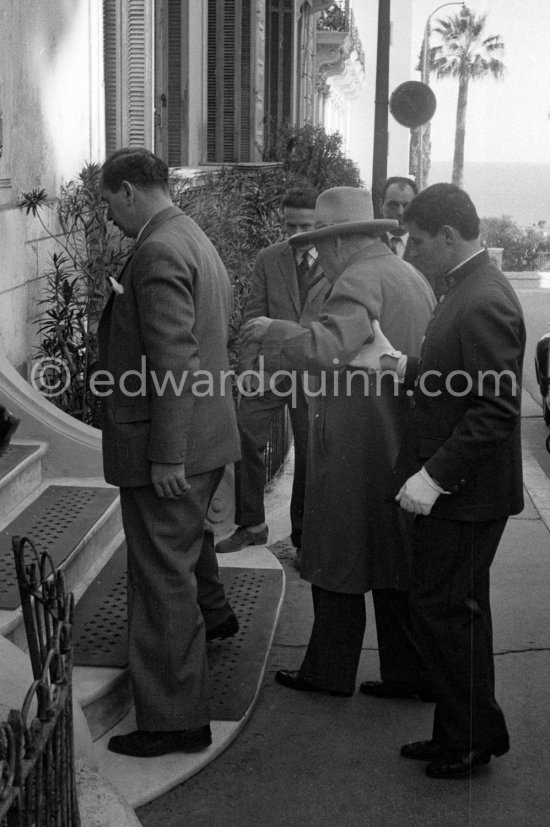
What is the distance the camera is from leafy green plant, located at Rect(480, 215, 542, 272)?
139 ft

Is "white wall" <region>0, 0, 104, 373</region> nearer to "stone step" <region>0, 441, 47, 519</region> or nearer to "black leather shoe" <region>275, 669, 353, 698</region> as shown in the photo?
"stone step" <region>0, 441, 47, 519</region>

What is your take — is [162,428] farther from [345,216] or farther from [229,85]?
[229,85]

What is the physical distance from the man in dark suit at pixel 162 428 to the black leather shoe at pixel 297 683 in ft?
2.34

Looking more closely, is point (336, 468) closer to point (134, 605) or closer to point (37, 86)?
point (134, 605)

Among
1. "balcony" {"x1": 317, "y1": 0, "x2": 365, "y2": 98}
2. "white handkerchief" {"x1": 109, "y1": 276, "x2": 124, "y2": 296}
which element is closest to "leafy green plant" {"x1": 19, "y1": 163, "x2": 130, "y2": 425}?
"white handkerchief" {"x1": 109, "y1": 276, "x2": 124, "y2": 296}

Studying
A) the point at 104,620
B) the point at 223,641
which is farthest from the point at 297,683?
the point at 104,620

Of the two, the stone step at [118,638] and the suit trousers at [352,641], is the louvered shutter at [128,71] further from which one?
the suit trousers at [352,641]

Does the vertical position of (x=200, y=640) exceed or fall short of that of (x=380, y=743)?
it exceeds it

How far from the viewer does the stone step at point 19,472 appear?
5.53 m

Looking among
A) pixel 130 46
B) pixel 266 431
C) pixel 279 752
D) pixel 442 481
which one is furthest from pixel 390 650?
pixel 130 46

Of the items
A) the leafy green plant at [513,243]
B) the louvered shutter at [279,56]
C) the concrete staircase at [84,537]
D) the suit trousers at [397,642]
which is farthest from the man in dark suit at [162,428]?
the leafy green plant at [513,243]

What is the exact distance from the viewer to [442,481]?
383 centimetres

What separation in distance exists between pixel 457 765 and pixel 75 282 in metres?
4.60

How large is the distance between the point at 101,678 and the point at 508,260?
41.0m
